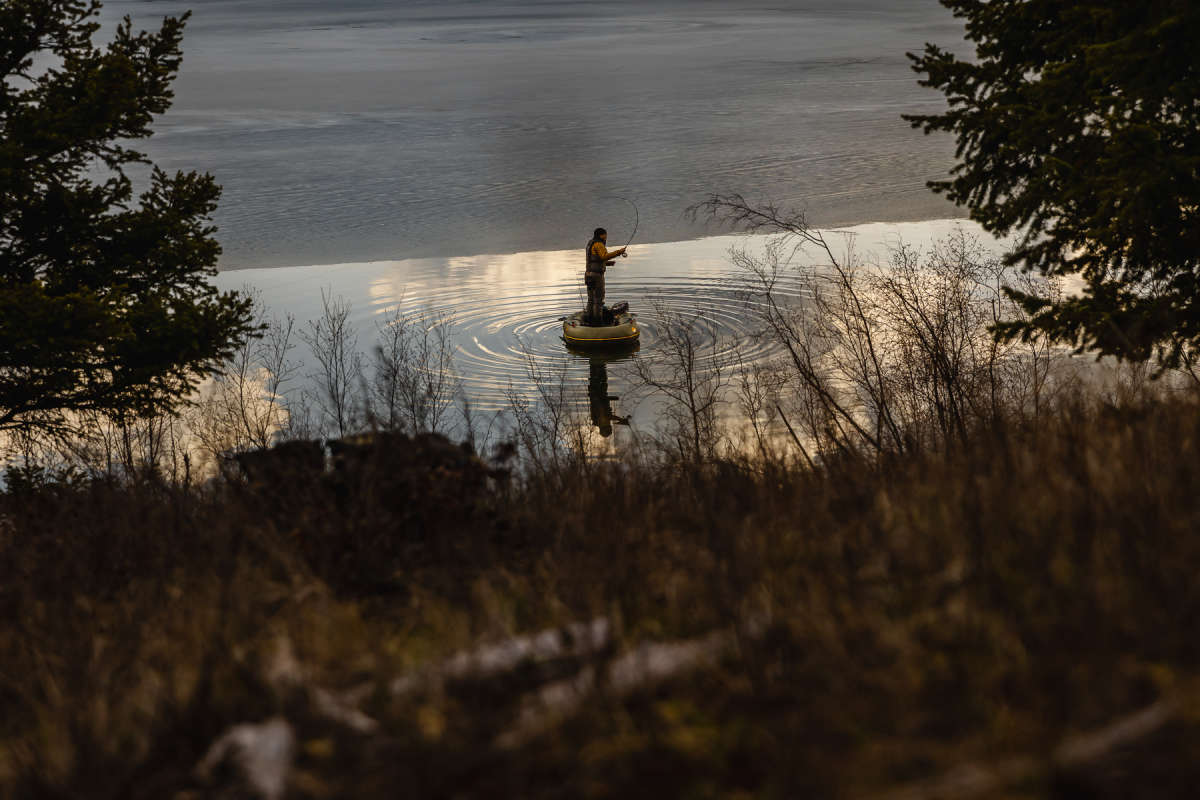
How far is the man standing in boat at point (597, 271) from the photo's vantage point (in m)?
22.3

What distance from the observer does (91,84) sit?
12266mm

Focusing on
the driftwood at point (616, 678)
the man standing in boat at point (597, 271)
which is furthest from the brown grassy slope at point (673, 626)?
the man standing in boat at point (597, 271)

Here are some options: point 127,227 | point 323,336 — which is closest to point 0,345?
point 127,227

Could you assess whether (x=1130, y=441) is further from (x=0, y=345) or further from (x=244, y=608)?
(x=0, y=345)

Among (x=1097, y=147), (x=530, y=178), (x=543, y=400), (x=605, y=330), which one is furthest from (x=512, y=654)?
(x=530, y=178)

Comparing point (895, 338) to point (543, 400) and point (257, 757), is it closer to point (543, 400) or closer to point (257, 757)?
point (543, 400)

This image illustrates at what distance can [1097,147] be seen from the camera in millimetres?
Answer: 9836

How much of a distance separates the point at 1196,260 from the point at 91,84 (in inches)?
473

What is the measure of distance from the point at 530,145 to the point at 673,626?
53668mm

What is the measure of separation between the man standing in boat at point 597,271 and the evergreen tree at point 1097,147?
10.7 metres

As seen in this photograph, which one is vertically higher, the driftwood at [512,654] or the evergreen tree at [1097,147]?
the evergreen tree at [1097,147]

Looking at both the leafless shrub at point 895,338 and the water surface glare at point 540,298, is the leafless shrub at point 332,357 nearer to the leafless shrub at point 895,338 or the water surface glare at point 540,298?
the water surface glare at point 540,298

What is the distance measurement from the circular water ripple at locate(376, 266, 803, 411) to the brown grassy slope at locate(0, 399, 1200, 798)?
17.5 meters

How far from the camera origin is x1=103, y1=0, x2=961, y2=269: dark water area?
3734 centimetres
